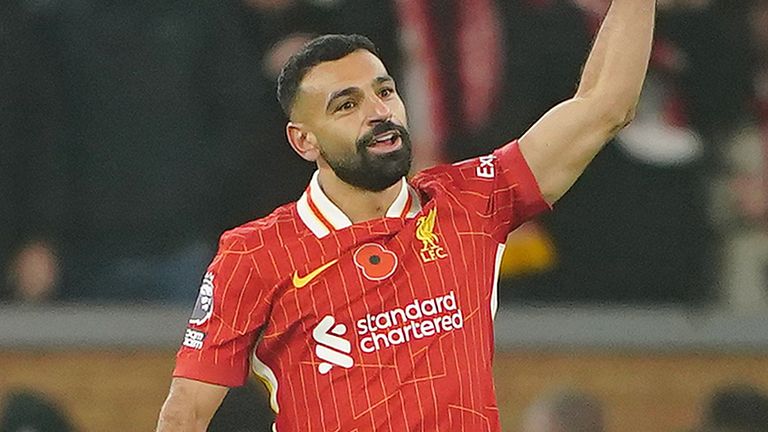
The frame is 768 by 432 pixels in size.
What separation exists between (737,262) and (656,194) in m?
0.47

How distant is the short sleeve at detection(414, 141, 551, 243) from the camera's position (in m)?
3.90

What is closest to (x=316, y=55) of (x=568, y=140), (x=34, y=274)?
(x=568, y=140)

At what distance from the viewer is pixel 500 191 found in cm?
392

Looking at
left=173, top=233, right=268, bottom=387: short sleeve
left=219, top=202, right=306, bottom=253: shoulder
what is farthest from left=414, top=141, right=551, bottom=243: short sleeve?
left=173, top=233, right=268, bottom=387: short sleeve

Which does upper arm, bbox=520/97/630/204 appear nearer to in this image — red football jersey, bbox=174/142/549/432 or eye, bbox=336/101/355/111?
red football jersey, bbox=174/142/549/432

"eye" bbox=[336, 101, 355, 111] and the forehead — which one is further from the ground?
the forehead

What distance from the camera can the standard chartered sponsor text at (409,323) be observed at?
377 centimetres

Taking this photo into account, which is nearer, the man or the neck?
the man

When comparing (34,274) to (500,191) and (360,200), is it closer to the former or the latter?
(360,200)

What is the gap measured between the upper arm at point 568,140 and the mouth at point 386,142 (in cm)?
31

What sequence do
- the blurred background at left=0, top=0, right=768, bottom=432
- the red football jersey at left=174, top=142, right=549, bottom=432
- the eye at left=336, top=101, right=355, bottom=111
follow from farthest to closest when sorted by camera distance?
the blurred background at left=0, top=0, right=768, bottom=432
the eye at left=336, top=101, right=355, bottom=111
the red football jersey at left=174, top=142, right=549, bottom=432

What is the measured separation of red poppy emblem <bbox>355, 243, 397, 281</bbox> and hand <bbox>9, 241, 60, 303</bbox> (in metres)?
2.89

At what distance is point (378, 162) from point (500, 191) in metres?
0.30

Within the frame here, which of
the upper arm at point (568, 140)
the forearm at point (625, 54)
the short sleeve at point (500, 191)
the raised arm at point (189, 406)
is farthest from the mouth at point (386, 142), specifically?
the raised arm at point (189, 406)
